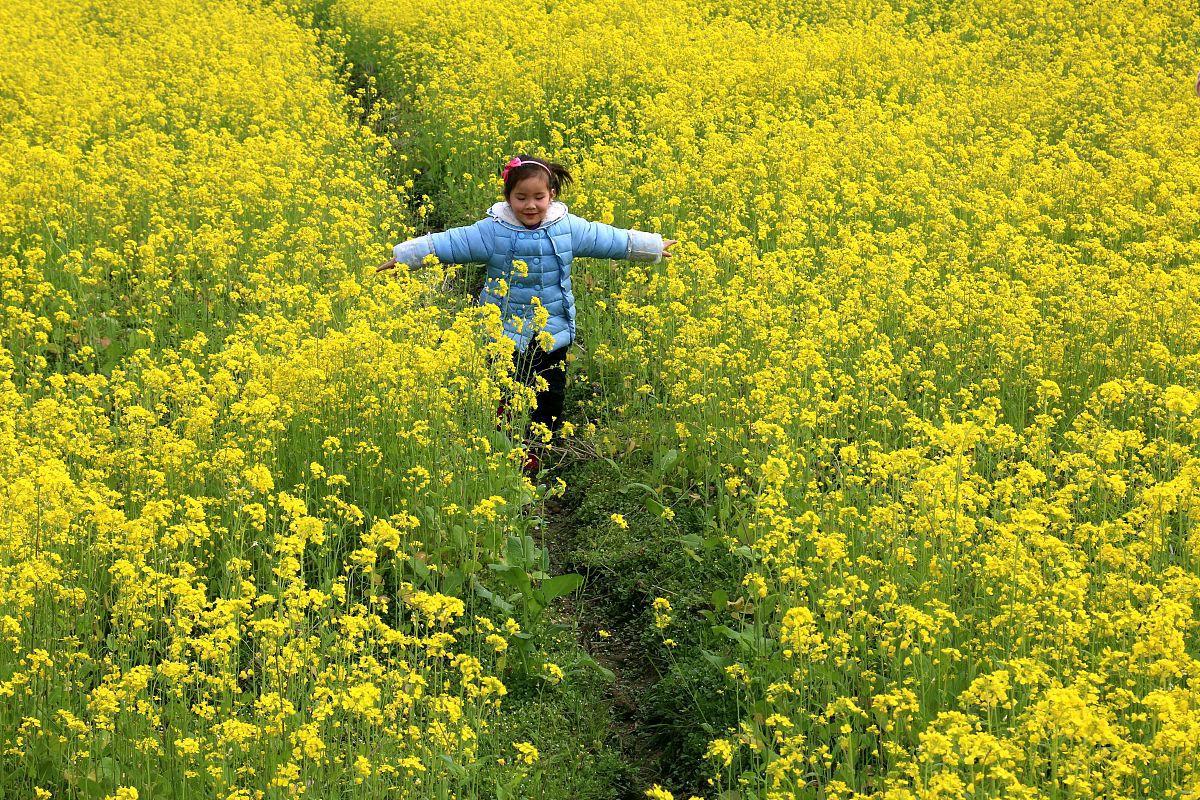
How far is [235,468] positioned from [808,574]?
240cm

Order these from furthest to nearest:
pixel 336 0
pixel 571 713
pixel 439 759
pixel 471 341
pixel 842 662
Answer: pixel 336 0 → pixel 471 341 → pixel 571 713 → pixel 842 662 → pixel 439 759

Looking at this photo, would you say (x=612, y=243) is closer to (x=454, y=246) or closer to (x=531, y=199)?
(x=531, y=199)

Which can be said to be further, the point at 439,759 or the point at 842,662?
the point at 842,662

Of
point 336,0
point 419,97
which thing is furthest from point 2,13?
point 419,97

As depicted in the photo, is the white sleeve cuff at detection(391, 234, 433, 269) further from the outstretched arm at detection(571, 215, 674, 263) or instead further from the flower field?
the outstretched arm at detection(571, 215, 674, 263)

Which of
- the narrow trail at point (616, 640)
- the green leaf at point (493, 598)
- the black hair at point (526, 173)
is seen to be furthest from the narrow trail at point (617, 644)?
the black hair at point (526, 173)

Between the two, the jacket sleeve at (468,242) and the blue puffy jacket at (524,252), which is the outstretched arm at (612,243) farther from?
the jacket sleeve at (468,242)

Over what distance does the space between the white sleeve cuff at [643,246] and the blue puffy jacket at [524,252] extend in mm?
162

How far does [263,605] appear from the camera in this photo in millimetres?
4922

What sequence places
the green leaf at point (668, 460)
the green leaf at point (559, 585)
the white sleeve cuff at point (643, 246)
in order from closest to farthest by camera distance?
the green leaf at point (559, 585) → the green leaf at point (668, 460) → the white sleeve cuff at point (643, 246)

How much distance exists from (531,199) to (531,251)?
11.2 inches

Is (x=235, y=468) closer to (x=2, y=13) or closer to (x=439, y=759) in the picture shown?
(x=439, y=759)

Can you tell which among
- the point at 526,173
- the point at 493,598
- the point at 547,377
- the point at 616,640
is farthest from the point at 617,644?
the point at 526,173

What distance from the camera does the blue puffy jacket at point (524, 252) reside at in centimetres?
725
